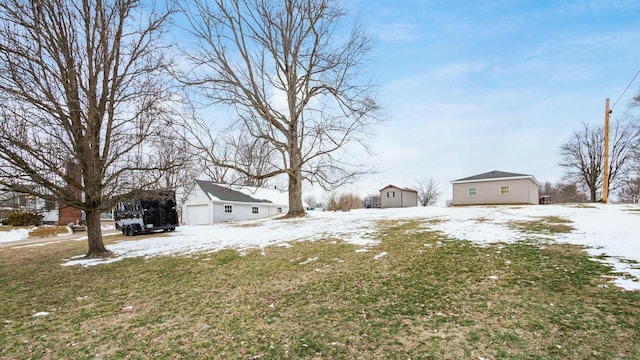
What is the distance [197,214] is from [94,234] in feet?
64.8

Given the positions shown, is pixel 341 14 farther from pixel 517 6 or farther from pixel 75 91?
pixel 75 91

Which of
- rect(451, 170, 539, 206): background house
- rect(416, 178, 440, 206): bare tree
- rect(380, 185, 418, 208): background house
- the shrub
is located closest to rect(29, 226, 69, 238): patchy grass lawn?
the shrub

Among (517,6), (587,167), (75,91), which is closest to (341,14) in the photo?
(517,6)

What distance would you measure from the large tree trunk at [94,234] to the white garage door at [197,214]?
18.7 meters

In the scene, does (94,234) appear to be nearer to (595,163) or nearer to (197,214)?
(197,214)

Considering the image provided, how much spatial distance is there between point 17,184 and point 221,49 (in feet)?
40.7

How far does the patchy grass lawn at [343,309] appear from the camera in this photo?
309 centimetres

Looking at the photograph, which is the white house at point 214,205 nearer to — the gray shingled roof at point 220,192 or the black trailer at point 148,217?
the gray shingled roof at point 220,192

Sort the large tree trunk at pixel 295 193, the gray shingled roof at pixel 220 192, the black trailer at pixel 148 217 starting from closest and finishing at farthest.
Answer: the black trailer at pixel 148 217, the large tree trunk at pixel 295 193, the gray shingled roof at pixel 220 192

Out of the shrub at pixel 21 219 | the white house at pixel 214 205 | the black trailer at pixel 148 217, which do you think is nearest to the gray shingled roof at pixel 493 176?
the white house at pixel 214 205

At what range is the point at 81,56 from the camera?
8.35 meters

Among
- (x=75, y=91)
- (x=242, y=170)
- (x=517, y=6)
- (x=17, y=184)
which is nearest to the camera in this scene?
(x=17, y=184)

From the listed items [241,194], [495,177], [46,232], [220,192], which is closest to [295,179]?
[220,192]

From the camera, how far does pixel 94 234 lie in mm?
9016
